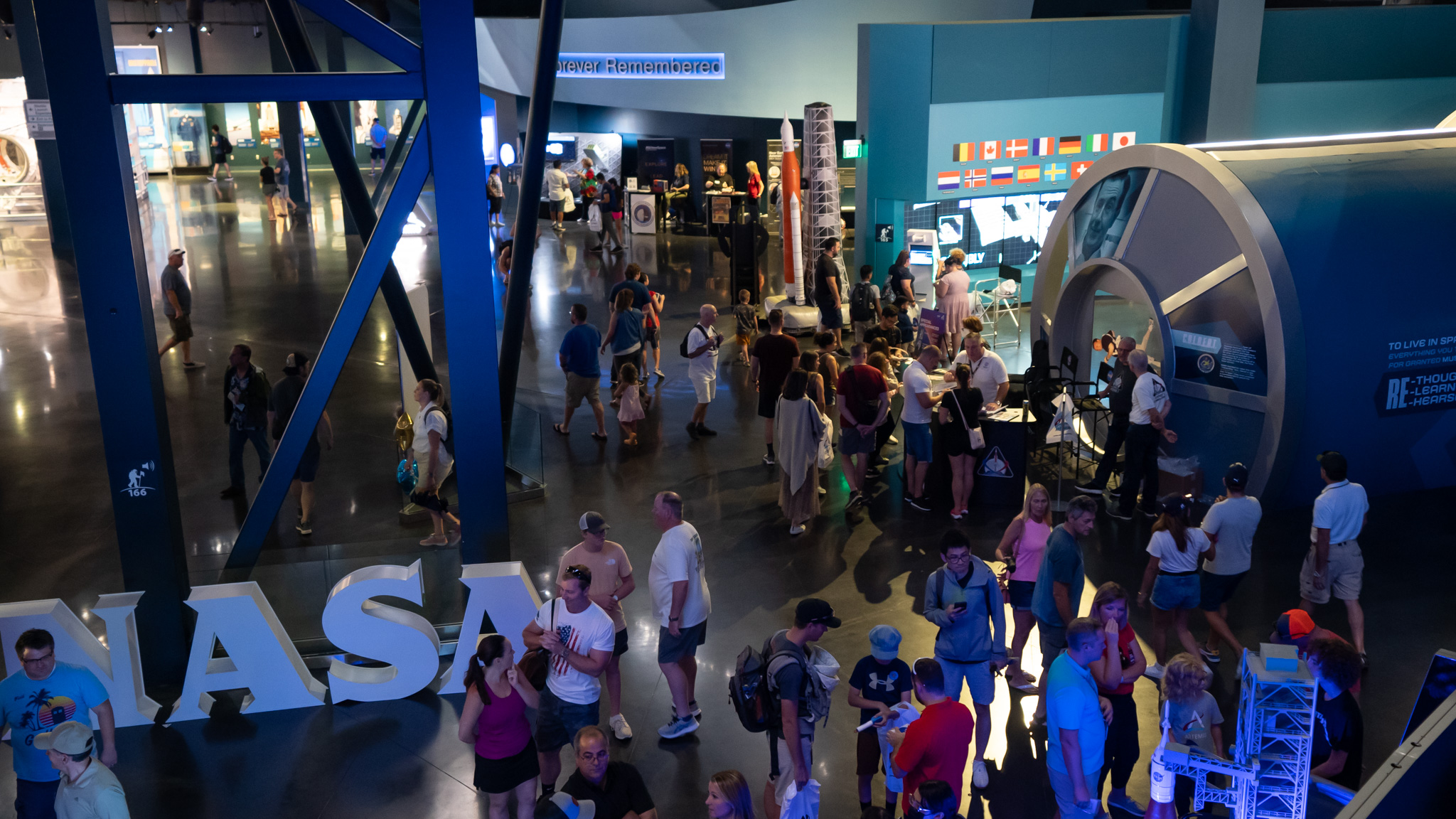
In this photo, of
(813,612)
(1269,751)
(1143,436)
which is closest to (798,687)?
(813,612)

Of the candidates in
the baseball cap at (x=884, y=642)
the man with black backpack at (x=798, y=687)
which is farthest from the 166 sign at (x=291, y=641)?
the baseball cap at (x=884, y=642)

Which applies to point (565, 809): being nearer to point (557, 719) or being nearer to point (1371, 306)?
point (557, 719)

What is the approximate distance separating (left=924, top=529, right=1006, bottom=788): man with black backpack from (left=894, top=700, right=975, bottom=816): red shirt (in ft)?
2.99

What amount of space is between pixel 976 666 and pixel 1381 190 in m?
6.58

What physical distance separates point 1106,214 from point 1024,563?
5.74m

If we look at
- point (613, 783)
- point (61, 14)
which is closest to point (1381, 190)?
point (613, 783)

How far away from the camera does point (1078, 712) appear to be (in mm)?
4641

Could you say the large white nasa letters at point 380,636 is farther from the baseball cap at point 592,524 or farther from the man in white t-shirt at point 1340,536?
the man in white t-shirt at point 1340,536

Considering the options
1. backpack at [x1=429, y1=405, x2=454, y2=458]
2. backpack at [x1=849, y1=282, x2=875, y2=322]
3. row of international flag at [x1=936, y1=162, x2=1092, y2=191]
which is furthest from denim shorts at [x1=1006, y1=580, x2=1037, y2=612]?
row of international flag at [x1=936, y1=162, x2=1092, y2=191]

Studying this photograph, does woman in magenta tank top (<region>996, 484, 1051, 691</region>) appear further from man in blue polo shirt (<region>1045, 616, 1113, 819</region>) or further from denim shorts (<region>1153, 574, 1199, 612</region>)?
man in blue polo shirt (<region>1045, 616, 1113, 819</region>)

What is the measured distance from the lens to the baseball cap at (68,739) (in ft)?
13.6

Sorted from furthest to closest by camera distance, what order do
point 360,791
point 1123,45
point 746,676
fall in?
point 1123,45 → point 360,791 → point 746,676

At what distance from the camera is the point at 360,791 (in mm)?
5738

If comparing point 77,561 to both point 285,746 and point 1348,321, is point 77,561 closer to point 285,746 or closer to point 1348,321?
point 285,746
